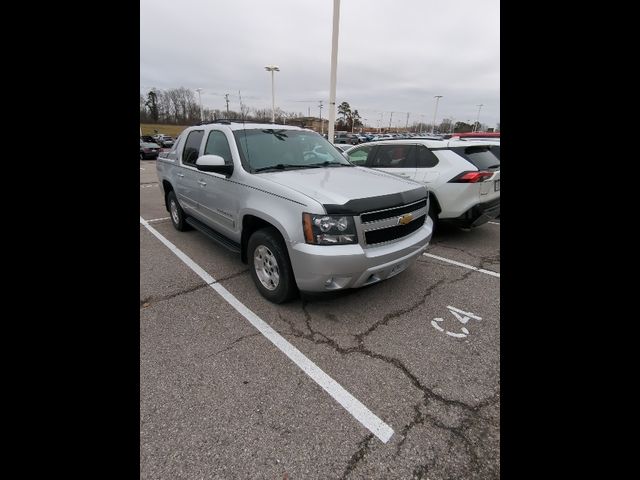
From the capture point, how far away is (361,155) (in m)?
6.71

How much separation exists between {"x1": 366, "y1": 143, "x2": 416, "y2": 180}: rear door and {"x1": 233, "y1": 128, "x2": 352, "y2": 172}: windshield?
1689mm

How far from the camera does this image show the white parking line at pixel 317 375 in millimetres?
2047

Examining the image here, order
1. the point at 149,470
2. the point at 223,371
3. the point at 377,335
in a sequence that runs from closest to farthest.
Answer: the point at 149,470 < the point at 223,371 < the point at 377,335

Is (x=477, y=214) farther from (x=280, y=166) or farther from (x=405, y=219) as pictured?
(x=280, y=166)

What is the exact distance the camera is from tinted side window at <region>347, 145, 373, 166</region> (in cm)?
655

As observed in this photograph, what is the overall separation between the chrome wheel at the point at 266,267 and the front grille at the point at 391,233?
3.06 ft

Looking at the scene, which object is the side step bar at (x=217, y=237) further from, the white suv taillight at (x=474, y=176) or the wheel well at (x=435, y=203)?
the white suv taillight at (x=474, y=176)

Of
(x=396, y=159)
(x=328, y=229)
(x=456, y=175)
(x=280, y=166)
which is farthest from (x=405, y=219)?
(x=396, y=159)

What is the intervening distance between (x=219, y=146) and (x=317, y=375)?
3.08m

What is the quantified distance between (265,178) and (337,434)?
2286mm
